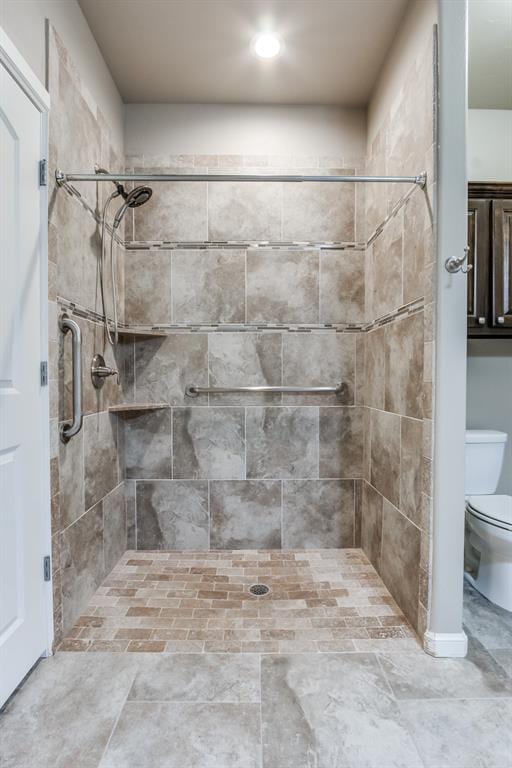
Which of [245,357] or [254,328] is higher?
[254,328]

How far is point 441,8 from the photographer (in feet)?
4.73

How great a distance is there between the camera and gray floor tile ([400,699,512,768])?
1.09 m

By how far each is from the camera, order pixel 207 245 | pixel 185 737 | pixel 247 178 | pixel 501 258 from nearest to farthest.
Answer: pixel 185 737 < pixel 247 178 < pixel 501 258 < pixel 207 245

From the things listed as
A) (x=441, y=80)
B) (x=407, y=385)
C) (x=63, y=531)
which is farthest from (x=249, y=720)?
(x=441, y=80)

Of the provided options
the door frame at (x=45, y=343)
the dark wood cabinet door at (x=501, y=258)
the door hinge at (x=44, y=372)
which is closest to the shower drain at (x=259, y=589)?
the door frame at (x=45, y=343)

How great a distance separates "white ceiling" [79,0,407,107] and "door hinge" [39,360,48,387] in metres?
1.58

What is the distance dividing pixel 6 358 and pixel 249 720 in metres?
1.34

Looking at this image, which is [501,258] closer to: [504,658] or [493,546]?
[493,546]

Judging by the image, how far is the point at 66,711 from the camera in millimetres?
1246

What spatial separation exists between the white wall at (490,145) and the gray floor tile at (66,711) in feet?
10.0

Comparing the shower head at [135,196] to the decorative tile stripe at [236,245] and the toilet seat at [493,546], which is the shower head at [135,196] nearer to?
the decorative tile stripe at [236,245]

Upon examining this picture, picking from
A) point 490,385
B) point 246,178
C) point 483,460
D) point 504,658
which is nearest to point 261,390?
point 246,178

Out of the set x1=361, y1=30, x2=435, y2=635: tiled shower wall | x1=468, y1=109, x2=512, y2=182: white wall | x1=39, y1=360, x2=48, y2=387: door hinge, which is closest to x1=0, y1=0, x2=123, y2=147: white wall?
x1=39, y1=360, x2=48, y2=387: door hinge

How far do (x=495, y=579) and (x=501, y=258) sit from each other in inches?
63.9
